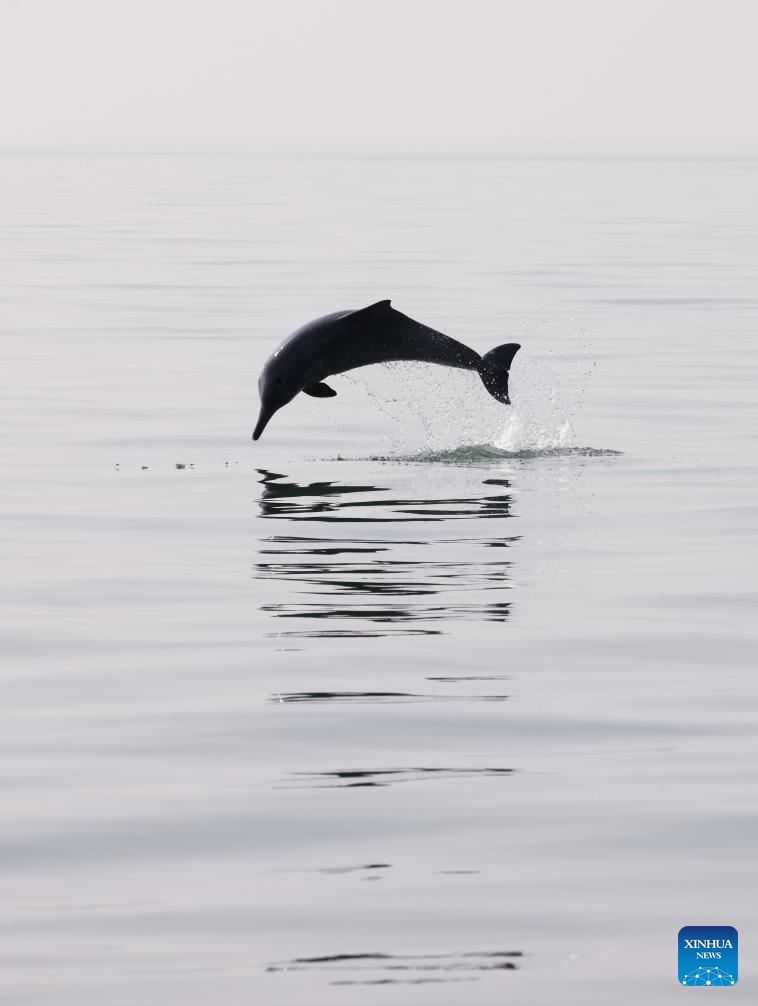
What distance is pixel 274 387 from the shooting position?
60.6 ft

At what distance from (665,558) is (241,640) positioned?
152 inches

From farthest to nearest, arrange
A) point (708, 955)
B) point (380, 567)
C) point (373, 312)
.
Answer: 1. point (373, 312)
2. point (380, 567)
3. point (708, 955)

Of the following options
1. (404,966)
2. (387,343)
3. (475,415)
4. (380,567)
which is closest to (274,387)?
(387,343)

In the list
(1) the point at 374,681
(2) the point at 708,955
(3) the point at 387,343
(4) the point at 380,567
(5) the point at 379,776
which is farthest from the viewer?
(3) the point at 387,343

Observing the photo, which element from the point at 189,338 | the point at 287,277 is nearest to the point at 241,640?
the point at 189,338

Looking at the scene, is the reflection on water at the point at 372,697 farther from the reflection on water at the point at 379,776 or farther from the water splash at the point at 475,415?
the water splash at the point at 475,415

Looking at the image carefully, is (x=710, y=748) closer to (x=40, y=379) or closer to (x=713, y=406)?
(x=713, y=406)

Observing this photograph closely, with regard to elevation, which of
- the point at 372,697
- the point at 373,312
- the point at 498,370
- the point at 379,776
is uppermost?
the point at 373,312

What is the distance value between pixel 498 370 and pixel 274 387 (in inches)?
84.8

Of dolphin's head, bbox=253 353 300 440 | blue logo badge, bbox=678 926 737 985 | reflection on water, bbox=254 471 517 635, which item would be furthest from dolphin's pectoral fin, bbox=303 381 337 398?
blue logo badge, bbox=678 926 737 985

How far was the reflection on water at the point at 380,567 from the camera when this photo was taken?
1235 centimetres

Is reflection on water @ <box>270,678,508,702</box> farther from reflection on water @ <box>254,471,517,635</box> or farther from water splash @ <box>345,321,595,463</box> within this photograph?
water splash @ <box>345,321,595,463</box>

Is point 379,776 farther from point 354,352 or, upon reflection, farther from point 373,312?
point 354,352

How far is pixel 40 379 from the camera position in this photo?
81.8ft
